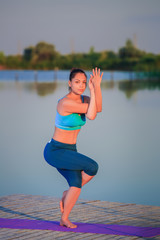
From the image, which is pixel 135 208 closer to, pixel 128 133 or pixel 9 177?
pixel 9 177

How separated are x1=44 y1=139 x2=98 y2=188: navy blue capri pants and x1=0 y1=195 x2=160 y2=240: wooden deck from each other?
1.70 feet

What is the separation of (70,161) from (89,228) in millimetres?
720

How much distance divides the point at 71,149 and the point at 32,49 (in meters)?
88.9

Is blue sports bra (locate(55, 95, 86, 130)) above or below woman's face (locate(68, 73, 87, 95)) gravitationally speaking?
below

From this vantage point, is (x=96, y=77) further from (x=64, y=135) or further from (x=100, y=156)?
(x=100, y=156)

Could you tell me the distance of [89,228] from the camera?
4258 mm

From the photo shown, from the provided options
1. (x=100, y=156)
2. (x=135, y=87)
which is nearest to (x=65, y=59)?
(x=135, y=87)

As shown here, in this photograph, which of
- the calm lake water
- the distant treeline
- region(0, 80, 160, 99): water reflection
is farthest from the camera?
the distant treeline

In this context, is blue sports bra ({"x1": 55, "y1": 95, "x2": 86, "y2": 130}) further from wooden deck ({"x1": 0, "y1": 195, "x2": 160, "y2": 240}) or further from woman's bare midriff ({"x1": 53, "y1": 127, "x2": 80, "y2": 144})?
wooden deck ({"x1": 0, "y1": 195, "x2": 160, "y2": 240})

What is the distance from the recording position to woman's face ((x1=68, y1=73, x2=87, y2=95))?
401 cm

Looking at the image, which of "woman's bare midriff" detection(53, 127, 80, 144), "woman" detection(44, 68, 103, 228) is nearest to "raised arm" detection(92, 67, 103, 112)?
"woman" detection(44, 68, 103, 228)

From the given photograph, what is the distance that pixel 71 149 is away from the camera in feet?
13.2

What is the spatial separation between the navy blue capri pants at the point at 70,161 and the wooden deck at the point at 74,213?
0.52 metres

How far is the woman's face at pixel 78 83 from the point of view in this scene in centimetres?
401
